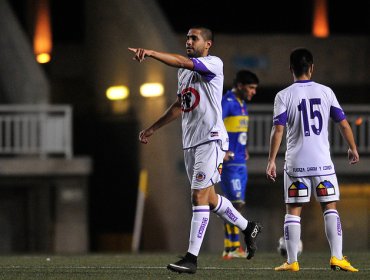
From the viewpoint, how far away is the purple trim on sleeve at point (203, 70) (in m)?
11.0

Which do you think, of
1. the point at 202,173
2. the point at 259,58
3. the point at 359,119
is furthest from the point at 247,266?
the point at 259,58

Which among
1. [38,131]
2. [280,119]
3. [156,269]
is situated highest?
[38,131]

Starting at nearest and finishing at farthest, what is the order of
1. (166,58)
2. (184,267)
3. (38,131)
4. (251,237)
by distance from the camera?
(166,58) → (184,267) → (251,237) → (38,131)

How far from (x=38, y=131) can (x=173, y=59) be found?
12.6 metres

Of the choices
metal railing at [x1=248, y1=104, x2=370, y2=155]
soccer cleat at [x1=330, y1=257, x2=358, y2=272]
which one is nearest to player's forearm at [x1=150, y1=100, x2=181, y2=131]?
soccer cleat at [x1=330, y1=257, x2=358, y2=272]

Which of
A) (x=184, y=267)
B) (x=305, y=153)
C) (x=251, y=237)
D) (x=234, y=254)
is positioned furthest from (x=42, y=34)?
(x=184, y=267)

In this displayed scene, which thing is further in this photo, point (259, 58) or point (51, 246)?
point (259, 58)

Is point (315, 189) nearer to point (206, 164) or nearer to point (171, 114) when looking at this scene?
point (206, 164)

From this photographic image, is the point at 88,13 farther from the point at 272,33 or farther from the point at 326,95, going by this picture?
the point at 326,95

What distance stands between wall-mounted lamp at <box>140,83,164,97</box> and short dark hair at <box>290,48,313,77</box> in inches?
484

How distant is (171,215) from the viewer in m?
23.4

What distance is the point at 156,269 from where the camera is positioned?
462 inches

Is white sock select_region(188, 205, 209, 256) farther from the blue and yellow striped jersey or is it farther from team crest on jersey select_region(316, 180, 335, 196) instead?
the blue and yellow striped jersey

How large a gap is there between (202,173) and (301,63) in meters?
1.24
